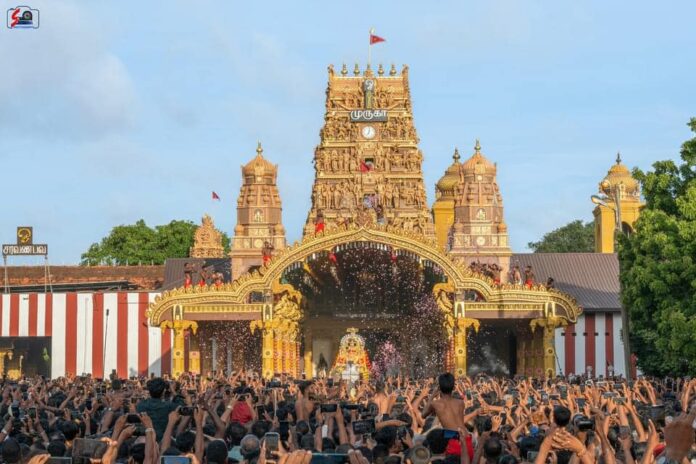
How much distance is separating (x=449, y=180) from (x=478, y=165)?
34.5ft

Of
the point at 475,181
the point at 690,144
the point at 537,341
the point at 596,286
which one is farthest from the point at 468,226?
the point at 690,144

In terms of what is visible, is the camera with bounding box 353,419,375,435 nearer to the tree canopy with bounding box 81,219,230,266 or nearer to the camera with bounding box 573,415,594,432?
the camera with bounding box 573,415,594,432

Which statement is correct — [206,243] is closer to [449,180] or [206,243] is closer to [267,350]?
[449,180]

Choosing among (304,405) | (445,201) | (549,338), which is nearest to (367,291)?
(549,338)

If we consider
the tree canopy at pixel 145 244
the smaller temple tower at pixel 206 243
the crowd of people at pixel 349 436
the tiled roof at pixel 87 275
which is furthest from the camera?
the tree canopy at pixel 145 244

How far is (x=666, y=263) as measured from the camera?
3606 cm

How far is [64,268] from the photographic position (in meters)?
70.0

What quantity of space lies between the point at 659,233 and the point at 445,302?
11648 mm

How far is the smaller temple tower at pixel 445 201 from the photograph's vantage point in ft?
251

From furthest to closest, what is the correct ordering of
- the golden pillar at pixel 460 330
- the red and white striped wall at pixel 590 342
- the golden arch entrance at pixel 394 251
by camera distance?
1. the red and white striped wall at pixel 590 342
2. the golden pillar at pixel 460 330
3. the golden arch entrance at pixel 394 251

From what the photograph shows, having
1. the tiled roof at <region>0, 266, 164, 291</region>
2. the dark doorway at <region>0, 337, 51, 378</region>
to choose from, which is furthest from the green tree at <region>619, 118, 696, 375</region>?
the tiled roof at <region>0, 266, 164, 291</region>

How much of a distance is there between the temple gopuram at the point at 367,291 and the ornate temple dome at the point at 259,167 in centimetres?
7

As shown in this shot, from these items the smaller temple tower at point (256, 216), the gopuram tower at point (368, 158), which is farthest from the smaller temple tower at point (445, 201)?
the smaller temple tower at point (256, 216)

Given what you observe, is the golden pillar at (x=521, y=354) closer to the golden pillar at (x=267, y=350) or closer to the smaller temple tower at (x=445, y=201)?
the golden pillar at (x=267, y=350)
